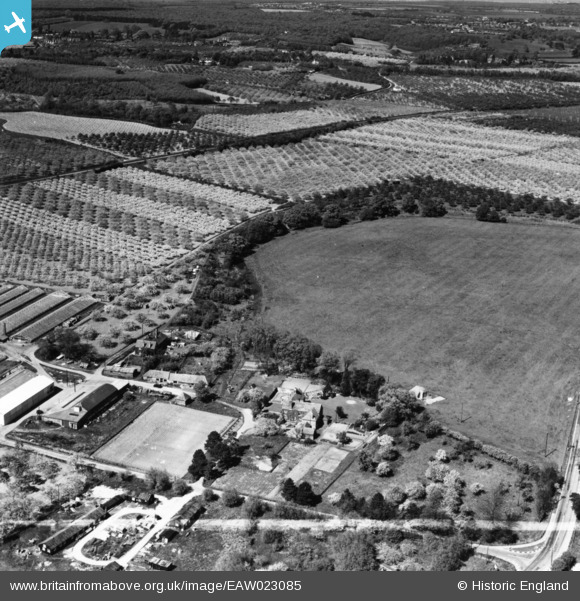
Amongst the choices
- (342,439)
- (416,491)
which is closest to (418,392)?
(342,439)

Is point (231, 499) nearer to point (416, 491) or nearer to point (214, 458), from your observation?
point (214, 458)

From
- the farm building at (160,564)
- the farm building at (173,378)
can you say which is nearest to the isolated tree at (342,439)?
the farm building at (173,378)

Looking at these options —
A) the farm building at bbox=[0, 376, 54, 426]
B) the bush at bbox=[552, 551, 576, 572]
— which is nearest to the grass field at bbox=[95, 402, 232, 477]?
the farm building at bbox=[0, 376, 54, 426]

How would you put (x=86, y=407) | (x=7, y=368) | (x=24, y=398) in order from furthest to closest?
(x=7, y=368), (x=24, y=398), (x=86, y=407)

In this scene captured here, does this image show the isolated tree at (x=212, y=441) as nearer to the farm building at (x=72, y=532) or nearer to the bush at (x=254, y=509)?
the bush at (x=254, y=509)

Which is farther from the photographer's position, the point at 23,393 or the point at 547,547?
the point at 23,393

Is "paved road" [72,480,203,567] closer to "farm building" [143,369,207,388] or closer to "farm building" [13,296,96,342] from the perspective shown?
"farm building" [143,369,207,388]
